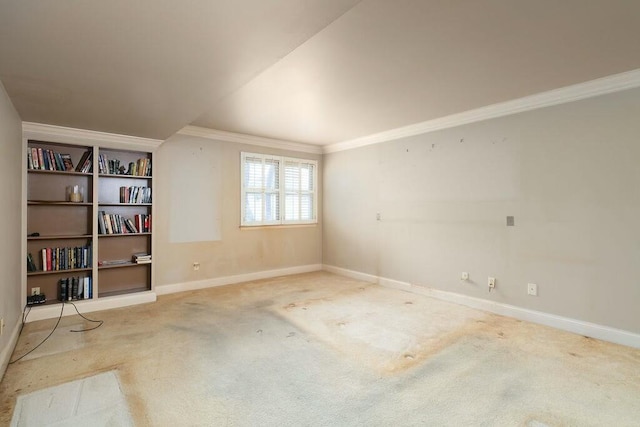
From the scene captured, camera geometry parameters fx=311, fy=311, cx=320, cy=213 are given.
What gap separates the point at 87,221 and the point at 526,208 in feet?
17.9

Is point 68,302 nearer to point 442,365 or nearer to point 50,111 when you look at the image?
point 50,111

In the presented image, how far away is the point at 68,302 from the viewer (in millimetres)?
3750

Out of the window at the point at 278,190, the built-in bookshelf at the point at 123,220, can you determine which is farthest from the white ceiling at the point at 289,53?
the window at the point at 278,190

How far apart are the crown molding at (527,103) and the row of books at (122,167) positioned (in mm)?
3523

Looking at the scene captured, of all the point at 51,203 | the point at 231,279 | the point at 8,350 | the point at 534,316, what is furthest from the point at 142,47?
the point at 534,316

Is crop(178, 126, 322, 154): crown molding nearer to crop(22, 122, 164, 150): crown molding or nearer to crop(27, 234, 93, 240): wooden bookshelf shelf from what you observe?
crop(22, 122, 164, 150): crown molding

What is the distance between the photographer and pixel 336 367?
2514 mm

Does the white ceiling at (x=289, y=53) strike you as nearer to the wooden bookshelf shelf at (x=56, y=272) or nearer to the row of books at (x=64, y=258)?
the row of books at (x=64, y=258)

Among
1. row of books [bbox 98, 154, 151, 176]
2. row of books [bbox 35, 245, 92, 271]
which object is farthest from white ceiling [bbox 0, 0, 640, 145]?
row of books [bbox 35, 245, 92, 271]

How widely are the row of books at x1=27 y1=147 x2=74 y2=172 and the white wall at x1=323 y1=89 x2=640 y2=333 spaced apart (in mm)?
4325

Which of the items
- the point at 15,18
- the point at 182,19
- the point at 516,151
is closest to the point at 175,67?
the point at 182,19

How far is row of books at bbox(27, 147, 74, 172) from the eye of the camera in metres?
3.59

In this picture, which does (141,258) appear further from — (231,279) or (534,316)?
(534,316)

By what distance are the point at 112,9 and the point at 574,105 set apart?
4089 millimetres
